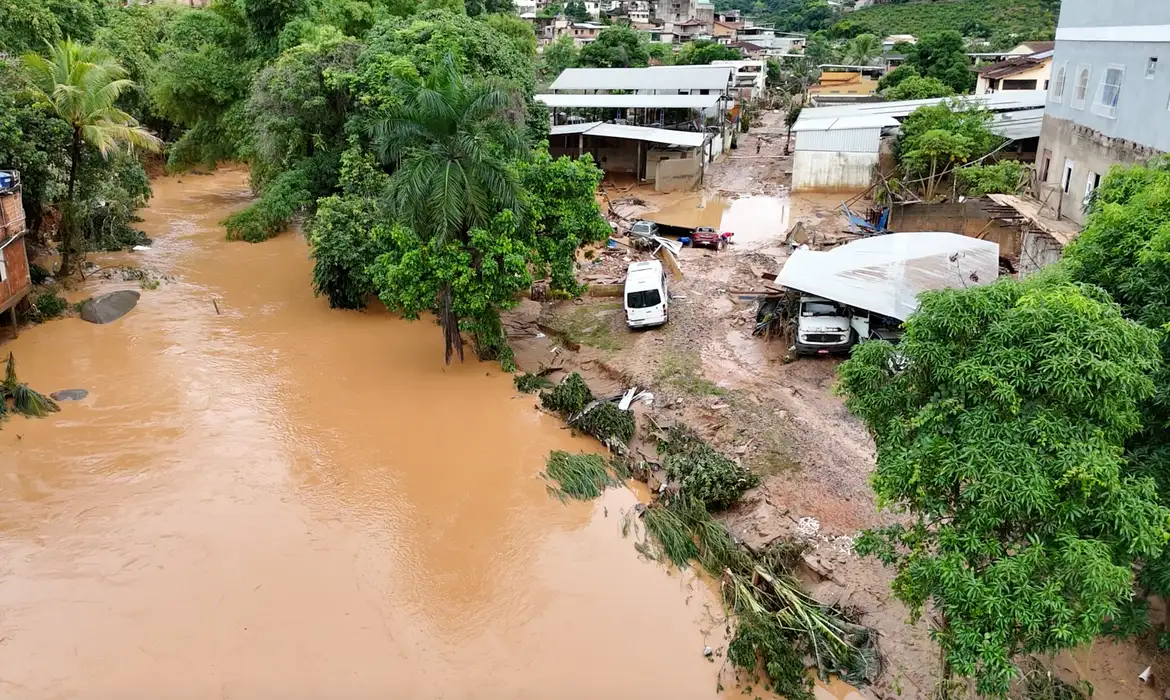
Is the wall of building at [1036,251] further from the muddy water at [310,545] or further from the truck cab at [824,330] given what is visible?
the muddy water at [310,545]

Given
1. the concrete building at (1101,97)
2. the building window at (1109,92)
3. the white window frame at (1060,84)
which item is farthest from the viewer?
the white window frame at (1060,84)

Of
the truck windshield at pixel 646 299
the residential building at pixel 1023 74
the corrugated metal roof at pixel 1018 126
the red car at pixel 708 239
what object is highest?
the residential building at pixel 1023 74

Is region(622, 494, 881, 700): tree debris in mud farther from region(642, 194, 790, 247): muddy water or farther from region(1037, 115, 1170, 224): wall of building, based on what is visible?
region(642, 194, 790, 247): muddy water

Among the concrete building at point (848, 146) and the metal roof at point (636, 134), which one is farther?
the metal roof at point (636, 134)

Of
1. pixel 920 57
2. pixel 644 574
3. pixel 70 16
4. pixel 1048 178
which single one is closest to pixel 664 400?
pixel 644 574

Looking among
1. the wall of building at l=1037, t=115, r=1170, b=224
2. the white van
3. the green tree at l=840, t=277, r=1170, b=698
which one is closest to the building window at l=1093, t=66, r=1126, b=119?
the wall of building at l=1037, t=115, r=1170, b=224

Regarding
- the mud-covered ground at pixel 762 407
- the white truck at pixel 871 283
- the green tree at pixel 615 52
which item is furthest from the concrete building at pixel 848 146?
the green tree at pixel 615 52

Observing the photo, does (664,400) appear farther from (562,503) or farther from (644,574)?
(644,574)

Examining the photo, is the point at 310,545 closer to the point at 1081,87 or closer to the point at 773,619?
the point at 773,619
